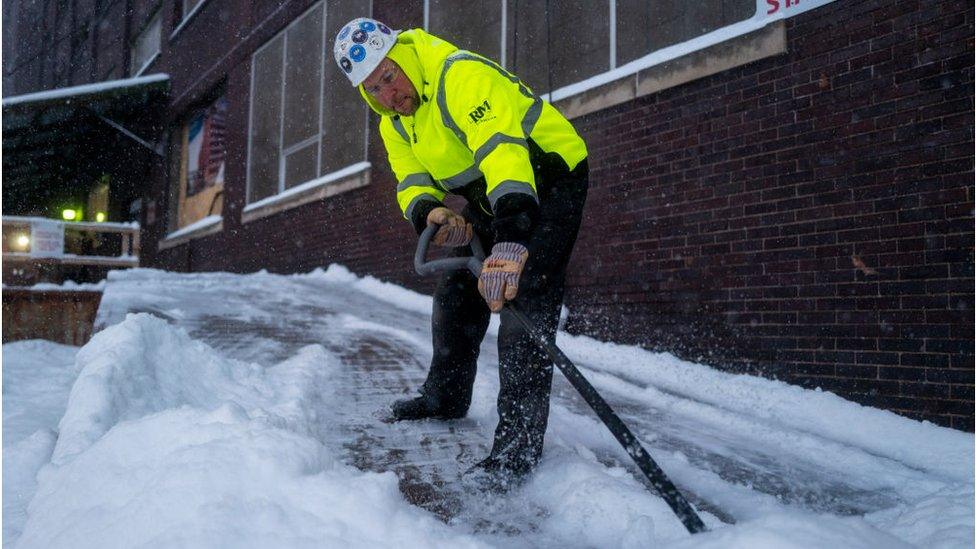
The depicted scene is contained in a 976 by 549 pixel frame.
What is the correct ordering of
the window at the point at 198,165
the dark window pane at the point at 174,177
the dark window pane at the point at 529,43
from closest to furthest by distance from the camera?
the dark window pane at the point at 529,43
the window at the point at 198,165
the dark window pane at the point at 174,177

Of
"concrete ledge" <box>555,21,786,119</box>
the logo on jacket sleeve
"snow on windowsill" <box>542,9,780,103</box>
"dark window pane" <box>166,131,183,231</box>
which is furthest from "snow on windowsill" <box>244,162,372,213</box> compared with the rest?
the logo on jacket sleeve

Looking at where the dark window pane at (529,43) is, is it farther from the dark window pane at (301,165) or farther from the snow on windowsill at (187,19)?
the snow on windowsill at (187,19)

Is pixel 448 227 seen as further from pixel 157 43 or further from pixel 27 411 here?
pixel 157 43

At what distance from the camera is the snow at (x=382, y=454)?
170 centimetres

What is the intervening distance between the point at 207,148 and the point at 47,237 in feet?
20.6

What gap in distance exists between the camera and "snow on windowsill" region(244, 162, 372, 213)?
8633 millimetres

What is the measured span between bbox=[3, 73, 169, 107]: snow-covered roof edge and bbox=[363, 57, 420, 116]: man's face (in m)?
12.4

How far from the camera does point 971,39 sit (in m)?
3.60

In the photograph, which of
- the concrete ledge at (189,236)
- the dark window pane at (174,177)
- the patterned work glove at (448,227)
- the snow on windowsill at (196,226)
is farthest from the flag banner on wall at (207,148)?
the patterned work glove at (448,227)

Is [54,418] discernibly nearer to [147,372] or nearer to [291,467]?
[147,372]

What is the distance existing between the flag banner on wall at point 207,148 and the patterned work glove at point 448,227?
11004 millimetres

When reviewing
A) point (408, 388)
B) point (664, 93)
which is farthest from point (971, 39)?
point (408, 388)

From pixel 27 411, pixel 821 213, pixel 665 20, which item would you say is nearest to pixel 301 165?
pixel 665 20

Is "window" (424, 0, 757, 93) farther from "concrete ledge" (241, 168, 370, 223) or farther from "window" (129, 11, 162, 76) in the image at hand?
"window" (129, 11, 162, 76)
